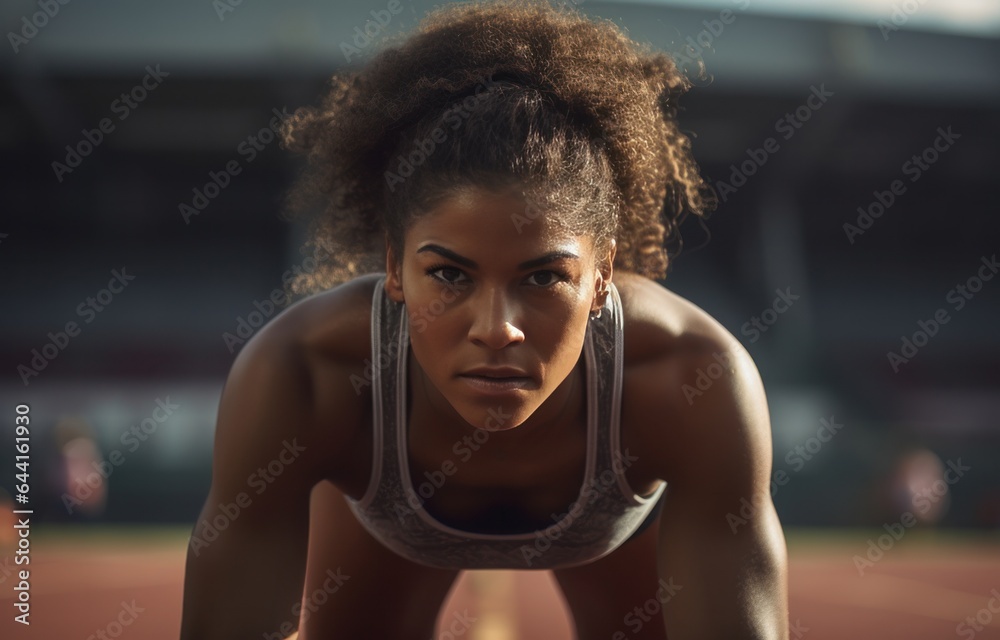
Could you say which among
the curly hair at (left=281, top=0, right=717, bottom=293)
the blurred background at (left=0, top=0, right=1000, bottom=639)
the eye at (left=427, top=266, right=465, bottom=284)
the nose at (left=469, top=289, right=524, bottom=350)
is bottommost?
the nose at (left=469, top=289, right=524, bottom=350)

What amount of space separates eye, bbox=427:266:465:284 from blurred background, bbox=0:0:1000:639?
9.91 m

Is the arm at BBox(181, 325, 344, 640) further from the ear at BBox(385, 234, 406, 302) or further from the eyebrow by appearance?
the eyebrow

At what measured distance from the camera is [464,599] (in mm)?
9648

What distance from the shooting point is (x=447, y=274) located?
2127 millimetres

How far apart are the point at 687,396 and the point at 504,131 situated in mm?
765

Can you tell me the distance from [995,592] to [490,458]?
9.88 metres

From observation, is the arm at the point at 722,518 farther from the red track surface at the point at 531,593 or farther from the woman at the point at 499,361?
the red track surface at the point at 531,593

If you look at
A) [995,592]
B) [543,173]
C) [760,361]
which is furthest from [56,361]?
[543,173]

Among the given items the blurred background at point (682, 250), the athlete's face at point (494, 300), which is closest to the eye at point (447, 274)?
the athlete's face at point (494, 300)

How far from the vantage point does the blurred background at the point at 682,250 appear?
621 inches

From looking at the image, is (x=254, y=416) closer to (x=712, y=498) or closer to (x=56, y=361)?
(x=712, y=498)

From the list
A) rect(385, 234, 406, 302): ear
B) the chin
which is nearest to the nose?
the chin

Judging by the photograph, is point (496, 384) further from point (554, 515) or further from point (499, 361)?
point (554, 515)

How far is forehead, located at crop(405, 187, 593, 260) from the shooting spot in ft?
6.73
